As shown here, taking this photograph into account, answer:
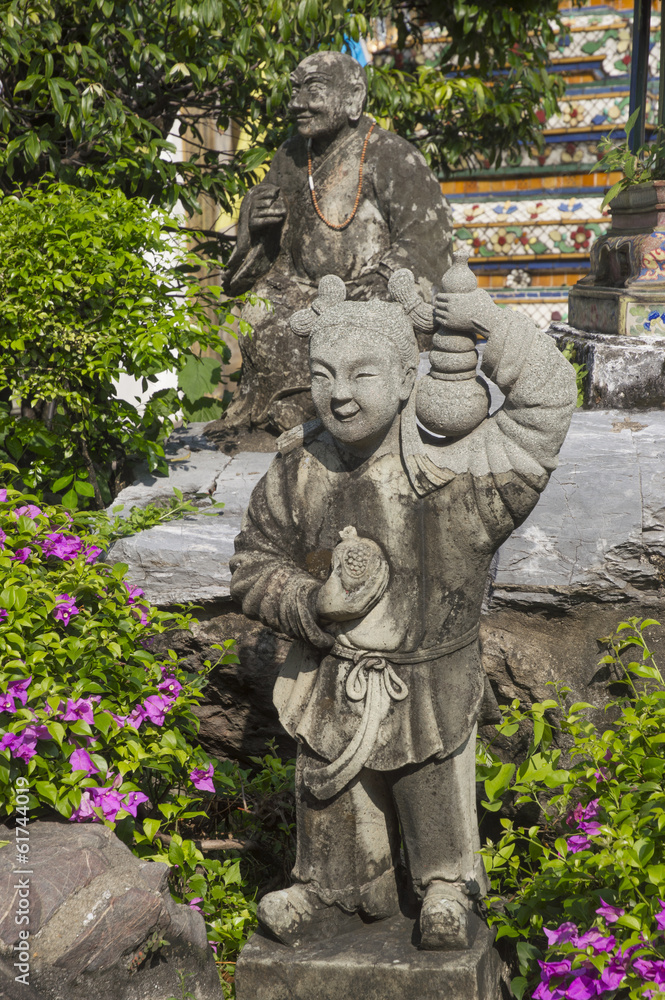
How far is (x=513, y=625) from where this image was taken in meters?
3.13

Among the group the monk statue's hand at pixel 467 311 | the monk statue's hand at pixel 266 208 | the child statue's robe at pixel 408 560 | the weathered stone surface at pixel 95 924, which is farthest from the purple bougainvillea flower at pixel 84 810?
the monk statue's hand at pixel 266 208

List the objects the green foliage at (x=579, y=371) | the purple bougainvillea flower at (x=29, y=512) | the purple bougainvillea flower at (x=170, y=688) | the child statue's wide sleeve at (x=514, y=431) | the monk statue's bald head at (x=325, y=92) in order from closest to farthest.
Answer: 1. the child statue's wide sleeve at (x=514, y=431)
2. the purple bougainvillea flower at (x=170, y=688)
3. the purple bougainvillea flower at (x=29, y=512)
4. the monk statue's bald head at (x=325, y=92)
5. the green foliage at (x=579, y=371)

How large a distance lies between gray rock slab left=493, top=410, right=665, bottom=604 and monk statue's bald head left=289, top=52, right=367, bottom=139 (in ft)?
5.74

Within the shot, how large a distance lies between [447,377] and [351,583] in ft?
1.62

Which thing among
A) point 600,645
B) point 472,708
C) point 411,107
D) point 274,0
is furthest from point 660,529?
point 411,107

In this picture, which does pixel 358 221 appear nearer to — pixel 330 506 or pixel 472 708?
pixel 330 506

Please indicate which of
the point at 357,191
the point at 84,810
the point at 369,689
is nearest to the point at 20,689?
the point at 84,810

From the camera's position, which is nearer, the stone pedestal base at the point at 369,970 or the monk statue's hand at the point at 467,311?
the monk statue's hand at the point at 467,311

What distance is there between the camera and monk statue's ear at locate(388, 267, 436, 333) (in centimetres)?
212

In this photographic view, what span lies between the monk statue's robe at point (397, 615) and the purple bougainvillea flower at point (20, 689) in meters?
0.55

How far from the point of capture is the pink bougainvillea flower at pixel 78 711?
2.35 meters

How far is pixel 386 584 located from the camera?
7.14 ft

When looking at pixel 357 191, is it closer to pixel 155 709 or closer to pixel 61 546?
pixel 61 546

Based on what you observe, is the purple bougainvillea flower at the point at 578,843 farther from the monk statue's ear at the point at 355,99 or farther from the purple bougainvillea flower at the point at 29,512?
the monk statue's ear at the point at 355,99
